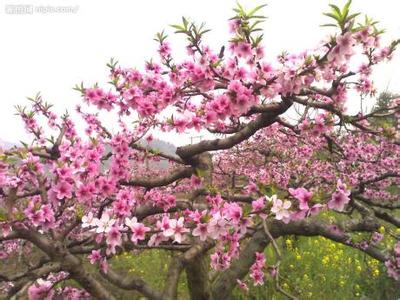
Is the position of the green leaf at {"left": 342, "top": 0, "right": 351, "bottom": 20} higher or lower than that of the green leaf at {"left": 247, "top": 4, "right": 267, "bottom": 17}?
lower

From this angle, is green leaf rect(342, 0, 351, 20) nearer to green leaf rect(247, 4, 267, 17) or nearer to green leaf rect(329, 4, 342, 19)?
green leaf rect(329, 4, 342, 19)

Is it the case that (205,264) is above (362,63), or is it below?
below

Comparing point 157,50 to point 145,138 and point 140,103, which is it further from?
point 145,138

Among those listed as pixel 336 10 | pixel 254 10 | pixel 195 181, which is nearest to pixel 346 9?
pixel 336 10

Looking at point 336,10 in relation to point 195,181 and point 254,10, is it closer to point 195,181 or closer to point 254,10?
point 254,10

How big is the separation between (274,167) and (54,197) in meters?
8.24

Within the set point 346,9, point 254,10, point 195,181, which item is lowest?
point 195,181

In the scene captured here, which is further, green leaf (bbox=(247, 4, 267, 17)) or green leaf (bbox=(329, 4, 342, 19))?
green leaf (bbox=(247, 4, 267, 17))

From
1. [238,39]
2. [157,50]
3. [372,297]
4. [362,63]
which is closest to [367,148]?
[372,297]

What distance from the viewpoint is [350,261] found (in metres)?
7.64

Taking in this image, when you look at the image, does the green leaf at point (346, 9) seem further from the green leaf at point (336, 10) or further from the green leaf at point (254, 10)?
the green leaf at point (254, 10)

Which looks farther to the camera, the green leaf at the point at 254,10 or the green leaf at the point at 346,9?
the green leaf at the point at 254,10

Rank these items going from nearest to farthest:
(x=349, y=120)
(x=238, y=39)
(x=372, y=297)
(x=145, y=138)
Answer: (x=238, y=39) → (x=349, y=120) → (x=145, y=138) → (x=372, y=297)

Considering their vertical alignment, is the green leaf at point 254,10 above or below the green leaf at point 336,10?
above
